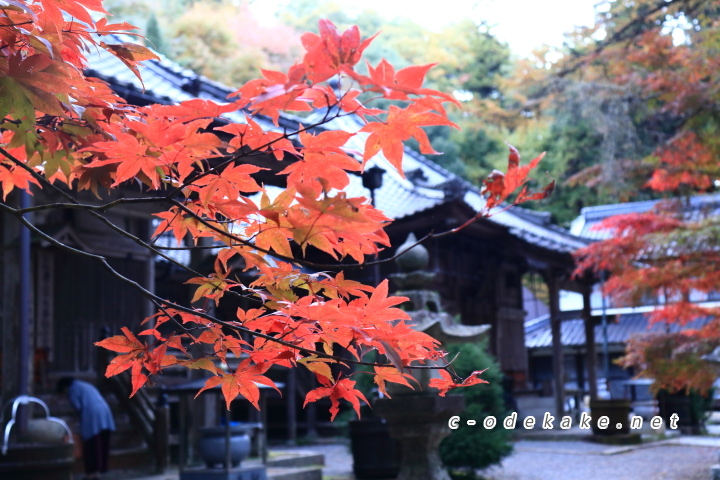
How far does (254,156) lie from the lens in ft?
5.72

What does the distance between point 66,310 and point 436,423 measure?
199 inches

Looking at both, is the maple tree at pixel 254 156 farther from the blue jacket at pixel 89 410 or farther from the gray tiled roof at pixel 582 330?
the gray tiled roof at pixel 582 330

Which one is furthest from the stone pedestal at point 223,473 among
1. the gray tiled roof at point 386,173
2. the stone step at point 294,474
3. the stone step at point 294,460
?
the gray tiled roof at point 386,173

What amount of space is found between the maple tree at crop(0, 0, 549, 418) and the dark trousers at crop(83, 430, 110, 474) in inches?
230

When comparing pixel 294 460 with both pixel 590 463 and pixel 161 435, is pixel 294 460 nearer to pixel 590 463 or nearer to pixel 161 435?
pixel 161 435

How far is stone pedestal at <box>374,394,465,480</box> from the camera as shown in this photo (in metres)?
6.46

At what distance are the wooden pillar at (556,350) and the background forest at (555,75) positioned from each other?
94.2 inches

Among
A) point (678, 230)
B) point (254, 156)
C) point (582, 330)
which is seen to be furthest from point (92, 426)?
point (582, 330)

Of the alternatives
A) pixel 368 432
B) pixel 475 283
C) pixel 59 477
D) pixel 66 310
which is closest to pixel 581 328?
pixel 475 283

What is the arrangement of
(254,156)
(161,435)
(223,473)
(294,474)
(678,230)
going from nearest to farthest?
1. (254,156)
2. (223,473)
3. (678,230)
4. (294,474)
5. (161,435)

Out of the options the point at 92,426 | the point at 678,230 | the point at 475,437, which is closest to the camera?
the point at 92,426

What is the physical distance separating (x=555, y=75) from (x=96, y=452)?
981 cm

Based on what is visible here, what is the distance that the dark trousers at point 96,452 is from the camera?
7.27 meters

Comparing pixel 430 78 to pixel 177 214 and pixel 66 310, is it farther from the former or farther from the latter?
Answer: pixel 177 214
